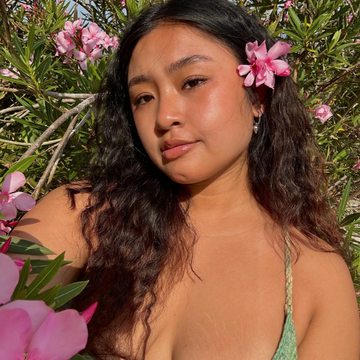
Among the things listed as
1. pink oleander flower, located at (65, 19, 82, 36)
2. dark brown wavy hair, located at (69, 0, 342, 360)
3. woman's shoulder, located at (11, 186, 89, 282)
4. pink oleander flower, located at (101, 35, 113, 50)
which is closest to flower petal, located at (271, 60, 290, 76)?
dark brown wavy hair, located at (69, 0, 342, 360)

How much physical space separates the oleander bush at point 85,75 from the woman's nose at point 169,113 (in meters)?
0.48

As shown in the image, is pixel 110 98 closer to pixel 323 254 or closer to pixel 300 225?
pixel 300 225

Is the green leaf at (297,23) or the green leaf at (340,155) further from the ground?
the green leaf at (297,23)

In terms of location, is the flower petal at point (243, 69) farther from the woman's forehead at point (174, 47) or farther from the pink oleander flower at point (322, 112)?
the pink oleander flower at point (322, 112)

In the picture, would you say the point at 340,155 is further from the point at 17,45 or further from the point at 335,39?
the point at 17,45

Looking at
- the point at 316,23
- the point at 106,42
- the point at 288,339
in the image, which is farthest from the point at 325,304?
the point at 106,42

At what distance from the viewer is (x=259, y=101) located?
1.58 meters

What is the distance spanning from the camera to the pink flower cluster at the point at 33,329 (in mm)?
366

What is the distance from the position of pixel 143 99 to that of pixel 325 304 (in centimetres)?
87

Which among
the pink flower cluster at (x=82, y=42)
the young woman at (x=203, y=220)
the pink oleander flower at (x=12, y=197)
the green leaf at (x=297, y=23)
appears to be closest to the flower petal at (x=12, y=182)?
the pink oleander flower at (x=12, y=197)

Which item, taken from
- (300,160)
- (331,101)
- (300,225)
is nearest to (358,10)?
(331,101)

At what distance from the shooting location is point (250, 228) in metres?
1.61

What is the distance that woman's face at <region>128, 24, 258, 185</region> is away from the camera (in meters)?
1.32

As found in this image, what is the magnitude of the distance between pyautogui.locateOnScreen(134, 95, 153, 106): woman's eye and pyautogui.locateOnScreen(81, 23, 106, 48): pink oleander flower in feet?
3.13
